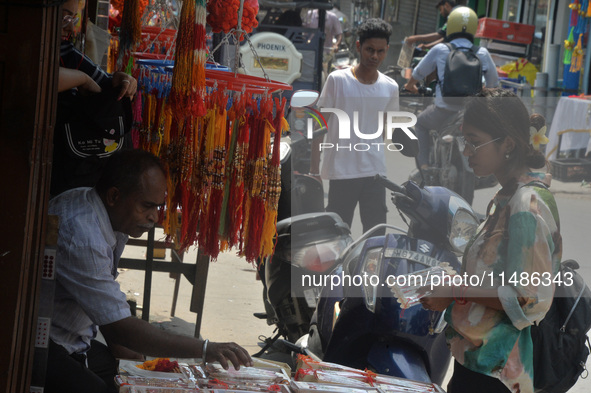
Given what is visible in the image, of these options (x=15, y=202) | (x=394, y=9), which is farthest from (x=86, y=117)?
(x=394, y=9)

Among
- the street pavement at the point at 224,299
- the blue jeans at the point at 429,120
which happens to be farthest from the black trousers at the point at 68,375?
the blue jeans at the point at 429,120

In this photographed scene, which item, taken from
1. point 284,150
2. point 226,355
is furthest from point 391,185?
point 284,150

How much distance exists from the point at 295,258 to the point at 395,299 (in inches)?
39.5

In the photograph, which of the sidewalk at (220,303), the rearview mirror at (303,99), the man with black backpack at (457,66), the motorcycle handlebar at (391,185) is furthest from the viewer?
the man with black backpack at (457,66)

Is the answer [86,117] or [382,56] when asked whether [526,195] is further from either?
[382,56]

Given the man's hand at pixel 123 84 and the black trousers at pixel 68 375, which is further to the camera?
the man's hand at pixel 123 84

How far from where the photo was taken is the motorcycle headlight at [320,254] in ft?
13.0

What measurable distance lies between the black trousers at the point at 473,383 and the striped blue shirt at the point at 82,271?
3.90 feet

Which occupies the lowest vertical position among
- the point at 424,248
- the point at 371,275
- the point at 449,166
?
the point at 371,275

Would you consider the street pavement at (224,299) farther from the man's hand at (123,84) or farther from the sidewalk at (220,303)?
the man's hand at (123,84)

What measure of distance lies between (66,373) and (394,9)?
23793 mm

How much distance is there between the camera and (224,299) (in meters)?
5.75

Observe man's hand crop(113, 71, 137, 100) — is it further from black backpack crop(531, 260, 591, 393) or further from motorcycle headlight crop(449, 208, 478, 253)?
black backpack crop(531, 260, 591, 393)

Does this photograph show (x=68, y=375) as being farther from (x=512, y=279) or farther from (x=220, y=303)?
(x=220, y=303)
